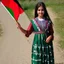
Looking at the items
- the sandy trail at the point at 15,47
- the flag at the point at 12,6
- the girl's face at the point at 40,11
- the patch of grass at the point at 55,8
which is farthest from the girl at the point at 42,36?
the patch of grass at the point at 55,8

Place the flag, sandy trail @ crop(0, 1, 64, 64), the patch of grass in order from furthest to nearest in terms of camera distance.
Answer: the patch of grass < sandy trail @ crop(0, 1, 64, 64) < the flag

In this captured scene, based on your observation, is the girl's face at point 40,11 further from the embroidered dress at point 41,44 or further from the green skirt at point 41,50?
the green skirt at point 41,50

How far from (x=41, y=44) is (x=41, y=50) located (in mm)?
84

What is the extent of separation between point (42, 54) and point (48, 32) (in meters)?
0.31

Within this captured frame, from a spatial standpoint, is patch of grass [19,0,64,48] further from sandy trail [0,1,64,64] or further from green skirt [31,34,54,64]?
green skirt [31,34,54,64]

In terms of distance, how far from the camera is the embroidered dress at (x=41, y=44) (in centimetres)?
557

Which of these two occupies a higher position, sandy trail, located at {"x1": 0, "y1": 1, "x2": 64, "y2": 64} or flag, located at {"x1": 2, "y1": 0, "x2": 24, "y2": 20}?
flag, located at {"x1": 2, "y1": 0, "x2": 24, "y2": 20}

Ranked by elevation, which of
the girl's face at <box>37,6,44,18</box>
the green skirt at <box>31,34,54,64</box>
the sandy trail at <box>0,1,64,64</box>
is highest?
the girl's face at <box>37,6,44,18</box>

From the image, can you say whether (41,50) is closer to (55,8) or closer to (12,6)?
(12,6)

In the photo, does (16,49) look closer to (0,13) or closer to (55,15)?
(0,13)

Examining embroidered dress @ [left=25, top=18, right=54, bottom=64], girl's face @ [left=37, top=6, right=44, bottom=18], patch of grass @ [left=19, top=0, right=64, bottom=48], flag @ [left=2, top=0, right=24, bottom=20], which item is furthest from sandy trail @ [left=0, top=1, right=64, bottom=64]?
girl's face @ [left=37, top=6, right=44, bottom=18]

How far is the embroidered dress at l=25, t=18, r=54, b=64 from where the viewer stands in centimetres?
557

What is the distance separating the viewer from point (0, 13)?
11547 mm

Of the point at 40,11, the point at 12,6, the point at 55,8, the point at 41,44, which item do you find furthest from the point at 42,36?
the point at 55,8
